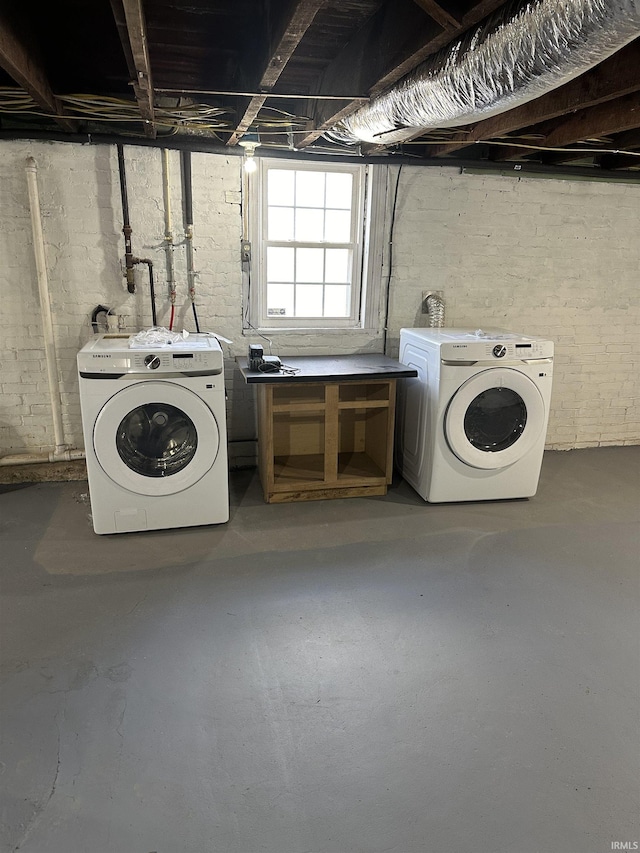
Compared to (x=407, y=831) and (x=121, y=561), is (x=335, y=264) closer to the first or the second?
(x=121, y=561)

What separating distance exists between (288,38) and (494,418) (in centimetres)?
240

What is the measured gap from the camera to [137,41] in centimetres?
186

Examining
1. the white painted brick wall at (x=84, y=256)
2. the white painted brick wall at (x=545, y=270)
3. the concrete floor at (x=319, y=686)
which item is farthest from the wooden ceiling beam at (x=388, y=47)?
the concrete floor at (x=319, y=686)

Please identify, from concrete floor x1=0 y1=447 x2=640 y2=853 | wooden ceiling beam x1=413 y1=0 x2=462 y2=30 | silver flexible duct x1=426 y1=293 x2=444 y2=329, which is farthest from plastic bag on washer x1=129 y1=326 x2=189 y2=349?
wooden ceiling beam x1=413 y1=0 x2=462 y2=30

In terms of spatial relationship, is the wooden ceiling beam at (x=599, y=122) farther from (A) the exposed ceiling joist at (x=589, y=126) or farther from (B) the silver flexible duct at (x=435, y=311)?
(B) the silver flexible duct at (x=435, y=311)

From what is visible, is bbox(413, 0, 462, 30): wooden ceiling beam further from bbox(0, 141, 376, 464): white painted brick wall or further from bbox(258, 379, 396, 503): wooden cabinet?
bbox(0, 141, 376, 464): white painted brick wall

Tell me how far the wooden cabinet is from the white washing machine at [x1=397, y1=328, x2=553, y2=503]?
0.23m

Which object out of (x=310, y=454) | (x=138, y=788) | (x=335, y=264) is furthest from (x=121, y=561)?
A: (x=335, y=264)

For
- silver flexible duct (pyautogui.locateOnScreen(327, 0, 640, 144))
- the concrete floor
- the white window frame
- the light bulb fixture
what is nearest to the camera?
silver flexible duct (pyautogui.locateOnScreen(327, 0, 640, 144))

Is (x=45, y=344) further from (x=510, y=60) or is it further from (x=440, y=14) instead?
(x=510, y=60)

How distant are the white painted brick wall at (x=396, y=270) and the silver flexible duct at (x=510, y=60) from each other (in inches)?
65.3

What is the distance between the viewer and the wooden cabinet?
3479mm

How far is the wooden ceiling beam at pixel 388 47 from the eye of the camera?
5.85 ft

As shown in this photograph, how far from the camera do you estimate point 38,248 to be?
3.45 m
